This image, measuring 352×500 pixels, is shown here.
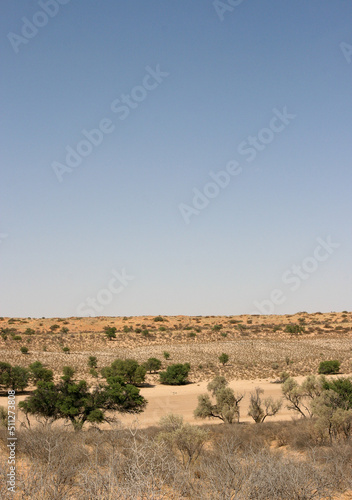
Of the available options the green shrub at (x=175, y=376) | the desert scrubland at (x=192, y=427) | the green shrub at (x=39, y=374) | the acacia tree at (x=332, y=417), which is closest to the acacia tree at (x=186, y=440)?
the desert scrubland at (x=192, y=427)

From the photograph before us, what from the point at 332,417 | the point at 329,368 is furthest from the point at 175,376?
the point at 332,417

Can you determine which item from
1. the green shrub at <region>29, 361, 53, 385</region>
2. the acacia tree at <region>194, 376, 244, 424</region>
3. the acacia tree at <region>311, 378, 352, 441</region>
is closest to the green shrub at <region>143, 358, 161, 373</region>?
the green shrub at <region>29, 361, 53, 385</region>

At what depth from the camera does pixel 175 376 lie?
128ft

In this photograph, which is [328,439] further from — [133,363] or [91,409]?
[133,363]

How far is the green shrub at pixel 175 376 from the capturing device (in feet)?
127

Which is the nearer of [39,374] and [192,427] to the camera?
[192,427]

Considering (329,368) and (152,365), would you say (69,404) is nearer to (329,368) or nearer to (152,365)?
(152,365)

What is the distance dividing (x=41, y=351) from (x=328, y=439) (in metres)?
44.5

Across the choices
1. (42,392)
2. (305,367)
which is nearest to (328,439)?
(42,392)

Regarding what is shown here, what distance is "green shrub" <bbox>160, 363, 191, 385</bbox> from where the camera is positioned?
38656 millimetres

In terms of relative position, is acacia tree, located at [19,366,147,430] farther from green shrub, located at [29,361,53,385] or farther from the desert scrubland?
green shrub, located at [29,361,53,385]

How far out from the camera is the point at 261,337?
74.1 metres

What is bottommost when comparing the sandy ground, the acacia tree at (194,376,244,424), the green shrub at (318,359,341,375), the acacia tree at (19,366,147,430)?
the sandy ground

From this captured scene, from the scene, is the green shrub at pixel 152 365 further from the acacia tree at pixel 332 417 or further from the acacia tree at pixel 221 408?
the acacia tree at pixel 332 417
